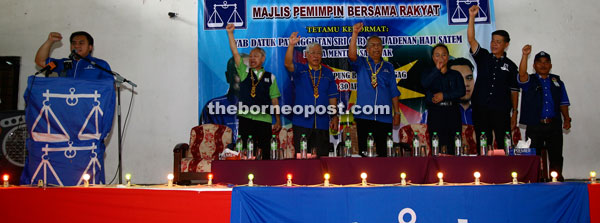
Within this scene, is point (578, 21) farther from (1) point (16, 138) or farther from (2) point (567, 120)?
(1) point (16, 138)

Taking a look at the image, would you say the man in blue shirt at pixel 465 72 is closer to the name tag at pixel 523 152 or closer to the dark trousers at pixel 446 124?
the dark trousers at pixel 446 124

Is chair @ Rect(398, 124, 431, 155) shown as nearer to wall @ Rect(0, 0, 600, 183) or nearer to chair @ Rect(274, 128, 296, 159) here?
chair @ Rect(274, 128, 296, 159)

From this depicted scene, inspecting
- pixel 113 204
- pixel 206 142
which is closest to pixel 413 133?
pixel 206 142

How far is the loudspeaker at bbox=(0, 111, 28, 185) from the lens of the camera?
18.1ft

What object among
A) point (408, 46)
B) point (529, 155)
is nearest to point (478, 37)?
point (408, 46)

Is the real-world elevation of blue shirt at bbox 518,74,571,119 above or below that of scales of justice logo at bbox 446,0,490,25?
below

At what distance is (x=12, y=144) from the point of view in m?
5.56

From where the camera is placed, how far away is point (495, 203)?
325cm

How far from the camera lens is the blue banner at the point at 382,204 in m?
3.19

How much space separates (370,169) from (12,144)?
3.94m

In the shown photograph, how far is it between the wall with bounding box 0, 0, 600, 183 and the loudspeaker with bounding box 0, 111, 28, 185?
1268 millimetres

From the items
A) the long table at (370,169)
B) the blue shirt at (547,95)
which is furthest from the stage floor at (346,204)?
the blue shirt at (547,95)

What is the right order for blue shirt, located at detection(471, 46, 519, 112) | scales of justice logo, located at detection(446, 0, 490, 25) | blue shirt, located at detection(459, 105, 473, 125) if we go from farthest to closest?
scales of justice logo, located at detection(446, 0, 490, 25), blue shirt, located at detection(459, 105, 473, 125), blue shirt, located at detection(471, 46, 519, 112)

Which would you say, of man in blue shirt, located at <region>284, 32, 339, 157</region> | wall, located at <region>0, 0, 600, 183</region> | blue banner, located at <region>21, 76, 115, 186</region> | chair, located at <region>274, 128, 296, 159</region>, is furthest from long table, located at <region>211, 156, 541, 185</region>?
wall, located at <region>0, 0, 600, 183</region>
